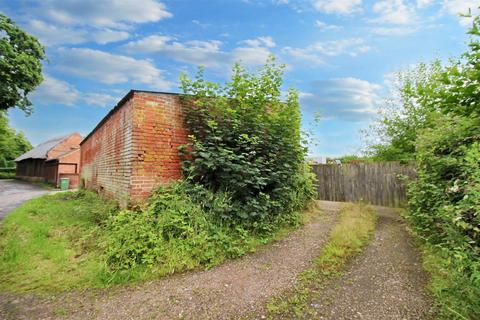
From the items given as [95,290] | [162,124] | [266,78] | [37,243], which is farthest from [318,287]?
[37,243]

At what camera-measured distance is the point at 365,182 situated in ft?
27.8

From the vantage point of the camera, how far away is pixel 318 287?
9.93 ft

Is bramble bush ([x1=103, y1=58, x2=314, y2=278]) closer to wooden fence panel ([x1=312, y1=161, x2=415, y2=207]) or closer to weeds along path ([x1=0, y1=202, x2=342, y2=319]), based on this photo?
weeds along path ([x1=0, y1=202, x2=342, y2=319])

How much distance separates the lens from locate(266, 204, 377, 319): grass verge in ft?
8.51

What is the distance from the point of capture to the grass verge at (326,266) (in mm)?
2594

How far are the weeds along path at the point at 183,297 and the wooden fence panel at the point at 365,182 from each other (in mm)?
5865

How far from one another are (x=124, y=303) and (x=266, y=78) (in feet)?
17.3

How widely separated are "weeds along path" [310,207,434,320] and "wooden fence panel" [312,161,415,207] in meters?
4.15

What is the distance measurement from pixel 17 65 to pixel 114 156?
48.9ft

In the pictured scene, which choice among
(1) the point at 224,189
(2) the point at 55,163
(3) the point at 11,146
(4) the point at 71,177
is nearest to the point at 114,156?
(1) the point at 224,189

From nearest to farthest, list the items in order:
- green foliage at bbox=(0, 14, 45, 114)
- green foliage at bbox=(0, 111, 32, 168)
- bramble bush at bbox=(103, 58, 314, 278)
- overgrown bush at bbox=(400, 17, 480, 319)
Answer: overgrown bush at bbox=(400, 17, 480, 319) → bramble bush at bbox=(103, 58, 314, 278) → green foliage at bbox=(0, 14, 45, 114) → green foliage at bbox=(0, 111, 32, 168)

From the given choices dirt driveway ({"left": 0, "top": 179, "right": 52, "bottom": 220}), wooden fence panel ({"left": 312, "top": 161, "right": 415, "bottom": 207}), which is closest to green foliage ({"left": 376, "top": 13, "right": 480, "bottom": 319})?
wooden fence panel ({"left": 312, "top": 161, "right": 415, "bottom": 207})

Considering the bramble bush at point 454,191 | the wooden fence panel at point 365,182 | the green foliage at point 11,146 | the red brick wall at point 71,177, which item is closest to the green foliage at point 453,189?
the bramble bush at point 454,191

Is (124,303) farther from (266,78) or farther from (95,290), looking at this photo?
(266,78)
